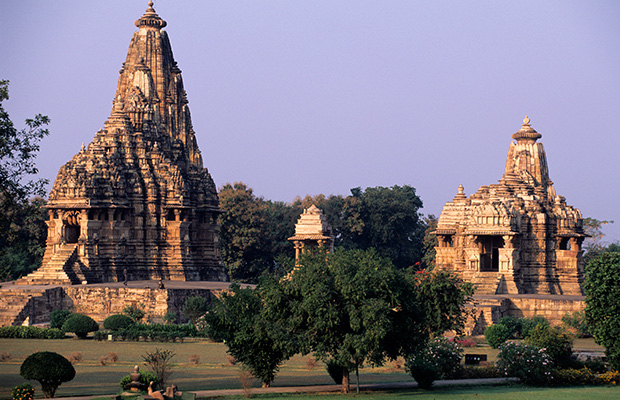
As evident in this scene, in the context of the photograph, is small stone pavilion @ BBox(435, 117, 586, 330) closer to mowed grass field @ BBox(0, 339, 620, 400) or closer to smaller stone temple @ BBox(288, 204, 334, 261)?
smaller stone temple @ BBox(288, 204, 334, 261)

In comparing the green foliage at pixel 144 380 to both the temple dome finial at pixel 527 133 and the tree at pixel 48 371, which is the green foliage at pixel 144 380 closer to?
the tree at pixel 48 371

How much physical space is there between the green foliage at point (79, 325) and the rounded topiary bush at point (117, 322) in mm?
1594

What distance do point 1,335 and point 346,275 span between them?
20.3 metres

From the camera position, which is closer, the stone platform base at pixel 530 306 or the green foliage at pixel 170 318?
the stone platform base at pixel 530 306

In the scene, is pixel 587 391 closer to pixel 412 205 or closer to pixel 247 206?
pixel 247 206

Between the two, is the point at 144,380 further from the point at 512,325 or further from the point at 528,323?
the point at 528,323

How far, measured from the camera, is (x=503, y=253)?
6122 cm

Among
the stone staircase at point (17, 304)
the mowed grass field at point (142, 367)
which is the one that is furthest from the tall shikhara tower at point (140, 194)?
the mowed grass field at point (142, 367)

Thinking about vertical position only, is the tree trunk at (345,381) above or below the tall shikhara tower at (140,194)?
below

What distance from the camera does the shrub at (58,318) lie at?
5038cm

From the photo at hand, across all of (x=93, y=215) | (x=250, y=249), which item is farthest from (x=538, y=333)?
(x=250, y=249)

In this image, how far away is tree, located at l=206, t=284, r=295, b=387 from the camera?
33438 mm

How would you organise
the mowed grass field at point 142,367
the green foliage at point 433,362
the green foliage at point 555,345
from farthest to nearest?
1. the green foliage at point 555,345
2. the green foliage at point 433,362
3. the mowed grass field at point 142,367

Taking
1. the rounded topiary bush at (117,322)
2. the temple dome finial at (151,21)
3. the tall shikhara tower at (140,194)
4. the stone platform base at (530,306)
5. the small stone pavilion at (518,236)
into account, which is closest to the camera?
the rounded topiary bush at (117,322)
